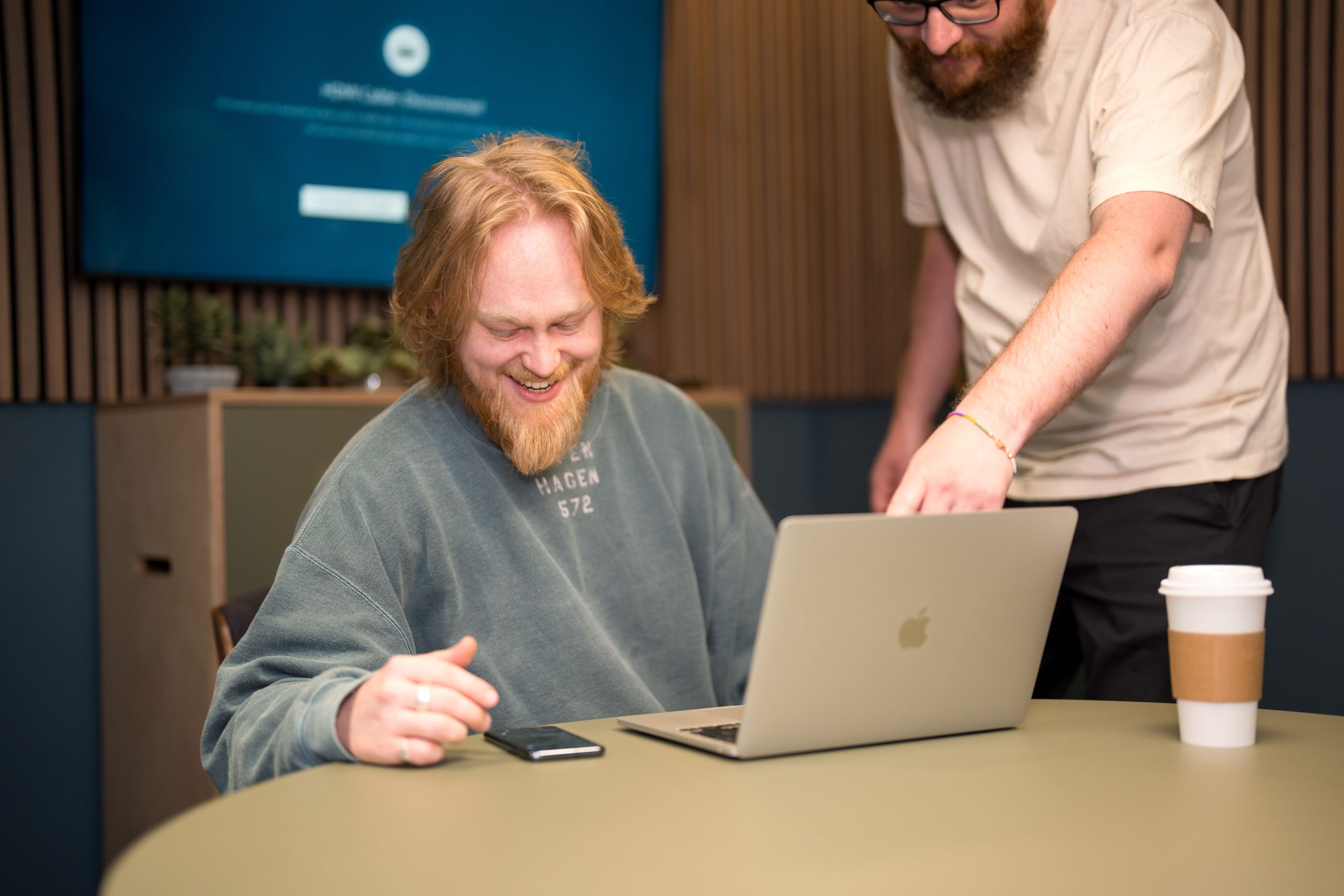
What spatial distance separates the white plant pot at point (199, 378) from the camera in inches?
118

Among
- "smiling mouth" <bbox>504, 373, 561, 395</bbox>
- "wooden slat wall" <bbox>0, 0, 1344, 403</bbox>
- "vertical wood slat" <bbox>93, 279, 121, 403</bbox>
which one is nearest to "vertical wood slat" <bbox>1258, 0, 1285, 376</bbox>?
"wooden slat wall" <bbox>0, 0, 1344, 403</bbox>

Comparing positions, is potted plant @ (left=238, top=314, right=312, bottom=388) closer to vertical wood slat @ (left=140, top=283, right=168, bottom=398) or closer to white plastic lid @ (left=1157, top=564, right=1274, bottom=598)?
vertical wood slat @ (left=140, top=283, right=168, bottom=398)

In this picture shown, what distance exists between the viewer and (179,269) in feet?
10.4

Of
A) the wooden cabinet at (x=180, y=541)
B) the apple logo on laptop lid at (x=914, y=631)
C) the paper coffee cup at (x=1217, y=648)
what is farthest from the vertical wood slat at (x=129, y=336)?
the paper coffee cup at (x=1217, y=648)

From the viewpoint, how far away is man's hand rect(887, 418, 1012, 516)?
121cm

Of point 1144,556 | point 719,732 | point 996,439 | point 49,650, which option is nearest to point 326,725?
point 719,732

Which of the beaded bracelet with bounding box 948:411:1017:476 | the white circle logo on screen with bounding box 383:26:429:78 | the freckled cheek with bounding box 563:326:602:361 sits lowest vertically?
the beaded bracelet with bounding box 948:411:1017:476

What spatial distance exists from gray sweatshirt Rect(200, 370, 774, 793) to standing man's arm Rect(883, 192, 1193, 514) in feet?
1.76

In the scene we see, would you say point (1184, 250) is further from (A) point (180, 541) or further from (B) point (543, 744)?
(A) point (180, 541)

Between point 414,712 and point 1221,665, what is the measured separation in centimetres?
75

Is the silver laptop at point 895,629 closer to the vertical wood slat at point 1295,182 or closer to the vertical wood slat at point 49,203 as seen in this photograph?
the vertical wood slat at point 1295,182

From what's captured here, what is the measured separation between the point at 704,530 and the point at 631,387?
0.26 metres

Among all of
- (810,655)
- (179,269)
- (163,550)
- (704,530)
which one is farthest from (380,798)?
(179,269)

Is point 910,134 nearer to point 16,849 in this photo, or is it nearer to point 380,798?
point 380,798
